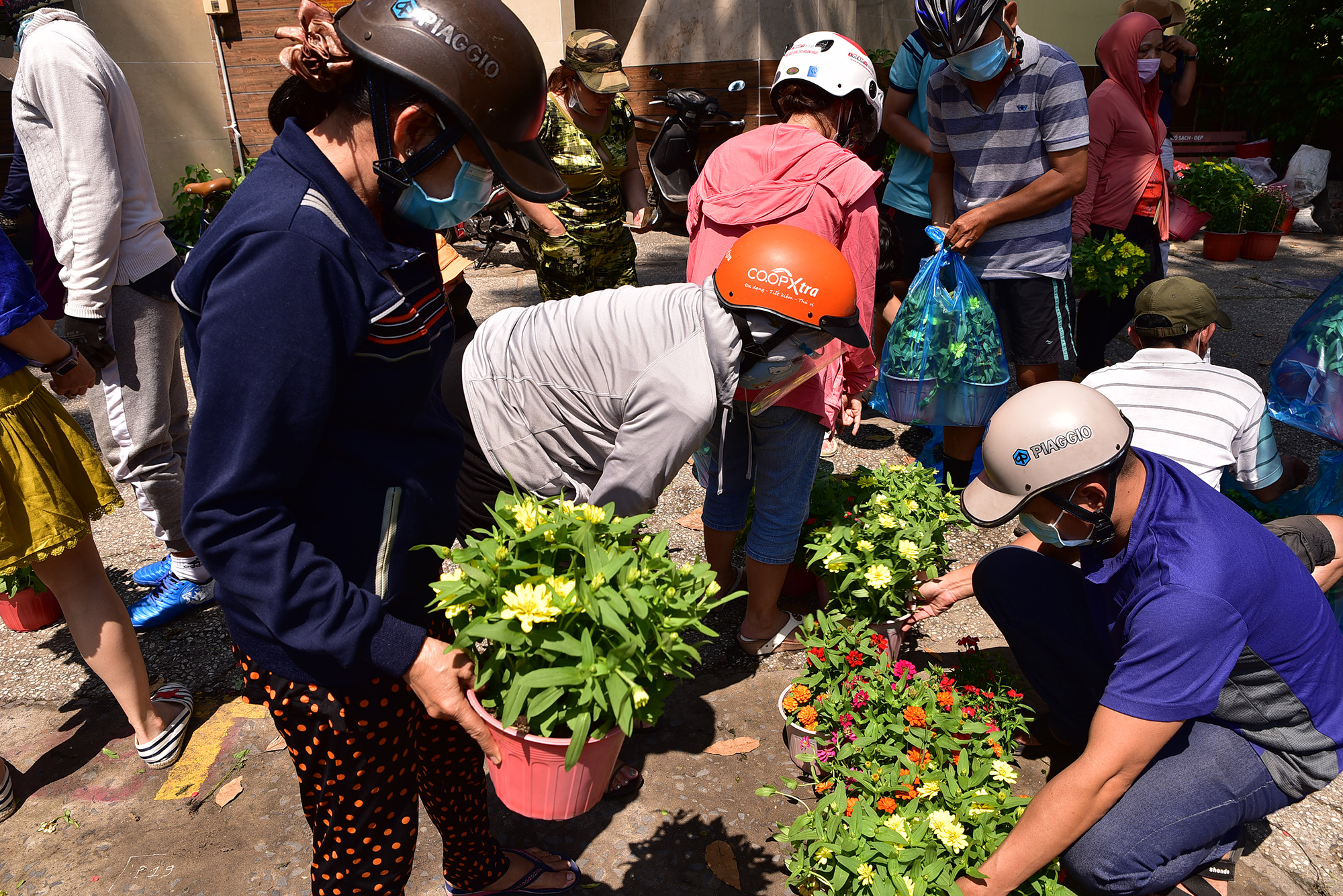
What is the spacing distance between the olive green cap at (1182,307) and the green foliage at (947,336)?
2.24 feet

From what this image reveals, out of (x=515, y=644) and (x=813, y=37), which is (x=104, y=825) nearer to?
(x=515, y=644)

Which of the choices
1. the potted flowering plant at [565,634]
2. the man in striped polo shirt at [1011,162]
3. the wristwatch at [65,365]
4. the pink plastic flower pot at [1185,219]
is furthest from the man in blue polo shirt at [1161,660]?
the pink plastic flower pot at [1185,219]

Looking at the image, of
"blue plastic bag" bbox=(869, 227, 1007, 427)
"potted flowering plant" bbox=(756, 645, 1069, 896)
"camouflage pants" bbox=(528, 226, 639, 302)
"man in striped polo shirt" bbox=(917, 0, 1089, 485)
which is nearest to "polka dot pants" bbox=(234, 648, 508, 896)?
"potted flowering plant" bbox=(756, 645, 1069, 896)

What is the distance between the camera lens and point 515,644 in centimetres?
149

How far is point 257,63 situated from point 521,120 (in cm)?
914

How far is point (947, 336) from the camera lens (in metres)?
3.78

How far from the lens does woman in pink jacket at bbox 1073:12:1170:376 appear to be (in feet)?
15.4

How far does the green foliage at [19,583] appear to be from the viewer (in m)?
3.12

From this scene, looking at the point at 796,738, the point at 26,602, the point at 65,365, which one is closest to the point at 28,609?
the point at 26,602

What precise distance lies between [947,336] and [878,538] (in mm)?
1212

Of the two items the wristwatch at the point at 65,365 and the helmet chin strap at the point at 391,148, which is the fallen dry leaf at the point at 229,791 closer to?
the wristwatch at the point at 65,365

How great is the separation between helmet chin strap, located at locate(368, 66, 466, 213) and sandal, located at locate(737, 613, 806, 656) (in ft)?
7.53

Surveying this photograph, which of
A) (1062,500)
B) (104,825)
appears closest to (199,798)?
(104,825)

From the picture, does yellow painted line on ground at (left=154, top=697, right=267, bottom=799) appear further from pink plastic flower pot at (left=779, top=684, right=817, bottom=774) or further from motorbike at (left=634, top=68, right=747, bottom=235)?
motorbike at (left=634, top=68, right=747, bottom=235)
